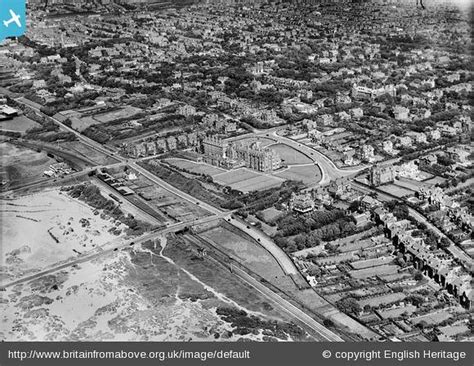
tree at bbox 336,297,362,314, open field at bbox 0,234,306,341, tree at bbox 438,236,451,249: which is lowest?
tree at bbox 438,236,451,249

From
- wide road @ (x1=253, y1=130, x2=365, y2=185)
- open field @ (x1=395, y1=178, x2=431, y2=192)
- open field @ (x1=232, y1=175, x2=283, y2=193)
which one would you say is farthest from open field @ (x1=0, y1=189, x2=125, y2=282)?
open field @ (x1=395, y1=178, x2=431, y2=192)

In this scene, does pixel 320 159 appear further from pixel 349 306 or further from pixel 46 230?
pixel 349 306

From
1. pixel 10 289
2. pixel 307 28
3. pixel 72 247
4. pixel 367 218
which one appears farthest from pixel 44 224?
pixel 307 28

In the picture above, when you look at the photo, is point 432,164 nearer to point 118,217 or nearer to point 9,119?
point 118,217

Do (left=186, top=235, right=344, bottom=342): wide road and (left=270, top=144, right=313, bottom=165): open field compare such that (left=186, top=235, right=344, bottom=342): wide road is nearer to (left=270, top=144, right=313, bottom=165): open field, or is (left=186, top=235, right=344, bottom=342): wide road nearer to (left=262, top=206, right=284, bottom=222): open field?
(left=262, top=206, right=284, bottom=222): open field

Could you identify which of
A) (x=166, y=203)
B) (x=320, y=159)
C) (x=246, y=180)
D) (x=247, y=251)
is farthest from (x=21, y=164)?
(x=247, y=251)
